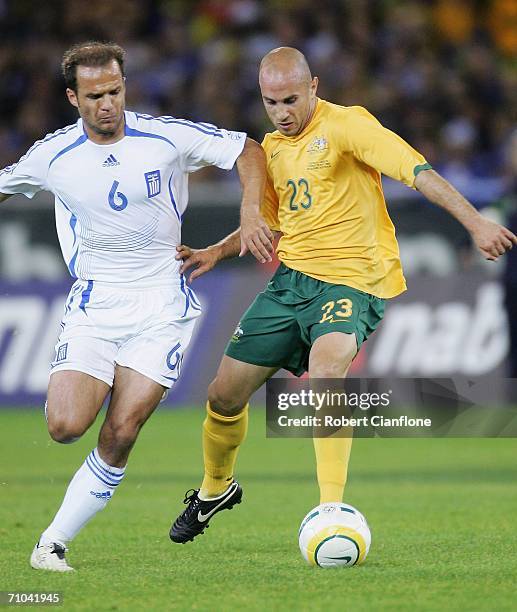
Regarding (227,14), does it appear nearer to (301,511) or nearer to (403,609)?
(301,511)

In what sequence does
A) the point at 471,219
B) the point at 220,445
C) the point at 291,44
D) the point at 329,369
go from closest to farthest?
the point at 471,219
the point at 329,369
the point at 220,445
the point at 291,44

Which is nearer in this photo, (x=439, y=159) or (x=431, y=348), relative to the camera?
(x=431, y=348)

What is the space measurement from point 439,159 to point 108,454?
32.5ft

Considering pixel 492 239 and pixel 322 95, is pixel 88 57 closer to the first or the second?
pixel 492 239

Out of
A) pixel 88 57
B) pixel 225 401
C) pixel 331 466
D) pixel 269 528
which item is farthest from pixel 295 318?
pixel 88 57

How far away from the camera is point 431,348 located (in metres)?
12.6

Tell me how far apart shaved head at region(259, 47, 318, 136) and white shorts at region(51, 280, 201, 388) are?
3.25 ft

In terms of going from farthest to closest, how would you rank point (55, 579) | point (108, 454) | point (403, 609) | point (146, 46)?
1. point (146, 46)
2. point (108, 454)
3. point (55, 579)
4. point (403, 609)

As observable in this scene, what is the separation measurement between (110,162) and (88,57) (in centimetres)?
49

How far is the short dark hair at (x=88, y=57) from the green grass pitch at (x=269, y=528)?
2263mm

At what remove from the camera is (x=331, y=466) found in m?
6.20

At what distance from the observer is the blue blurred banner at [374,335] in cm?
1255

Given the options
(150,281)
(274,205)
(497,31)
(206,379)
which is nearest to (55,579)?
(150,281)

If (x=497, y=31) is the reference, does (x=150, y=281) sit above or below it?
below
